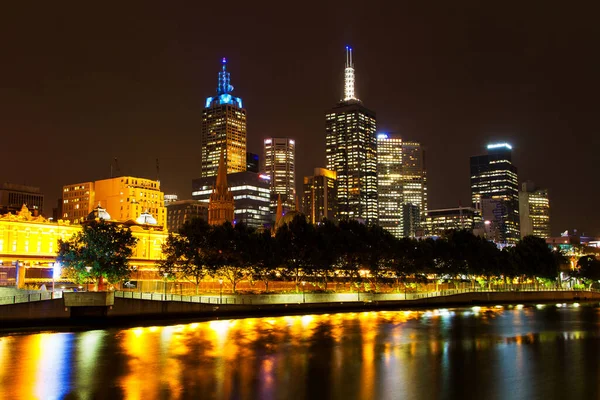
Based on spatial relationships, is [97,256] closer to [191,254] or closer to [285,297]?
[191,254]

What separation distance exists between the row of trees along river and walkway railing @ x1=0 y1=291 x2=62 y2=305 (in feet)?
57.5

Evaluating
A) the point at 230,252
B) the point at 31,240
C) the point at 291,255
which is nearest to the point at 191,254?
the point at 230,252

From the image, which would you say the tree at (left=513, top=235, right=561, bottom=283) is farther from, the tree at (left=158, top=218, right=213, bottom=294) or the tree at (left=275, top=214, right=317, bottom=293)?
the tree at (left=158, top=218, right=213, bottom=294)

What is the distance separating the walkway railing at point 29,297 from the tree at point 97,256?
54.7 feet

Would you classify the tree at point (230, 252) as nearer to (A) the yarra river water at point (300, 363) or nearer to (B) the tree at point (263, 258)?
(B) the tree at point (263, 258)

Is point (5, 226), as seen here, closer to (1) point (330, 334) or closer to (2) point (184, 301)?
(2) point (184, 301)

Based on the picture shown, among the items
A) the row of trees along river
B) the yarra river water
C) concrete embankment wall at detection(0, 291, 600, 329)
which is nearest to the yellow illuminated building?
the row of trees along river

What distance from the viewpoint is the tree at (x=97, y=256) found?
316 ft

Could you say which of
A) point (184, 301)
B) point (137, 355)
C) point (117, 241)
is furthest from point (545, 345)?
point (117, 241)

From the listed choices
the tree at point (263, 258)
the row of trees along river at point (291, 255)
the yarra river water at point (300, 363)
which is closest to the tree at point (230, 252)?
the row of trees along river at point (291, 255)

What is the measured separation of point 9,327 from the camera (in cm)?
6956

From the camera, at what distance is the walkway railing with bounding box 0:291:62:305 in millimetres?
72688

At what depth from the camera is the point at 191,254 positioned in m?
114

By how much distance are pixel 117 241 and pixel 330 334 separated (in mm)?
45832
